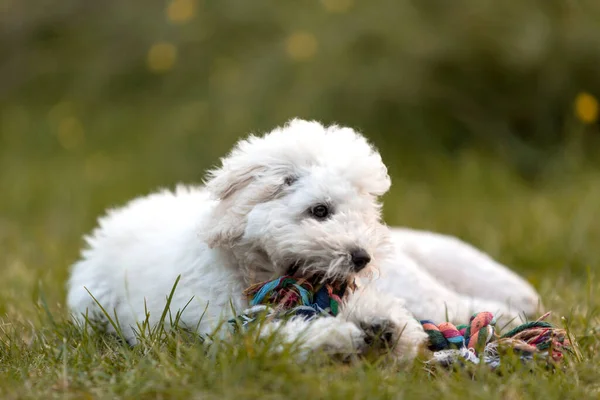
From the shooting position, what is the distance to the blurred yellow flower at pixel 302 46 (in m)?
8.85

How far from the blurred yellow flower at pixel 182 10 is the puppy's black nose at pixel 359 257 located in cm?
724

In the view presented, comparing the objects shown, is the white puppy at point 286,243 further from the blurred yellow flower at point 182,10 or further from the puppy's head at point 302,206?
the blurred yellow flower at point 182,10

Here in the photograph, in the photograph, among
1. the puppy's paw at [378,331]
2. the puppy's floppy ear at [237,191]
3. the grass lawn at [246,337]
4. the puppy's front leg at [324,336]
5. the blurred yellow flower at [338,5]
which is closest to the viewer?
the grass lawn at [246,337]

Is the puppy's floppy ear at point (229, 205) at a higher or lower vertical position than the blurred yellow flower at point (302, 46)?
lower

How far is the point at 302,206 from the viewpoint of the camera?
3180 millimetres

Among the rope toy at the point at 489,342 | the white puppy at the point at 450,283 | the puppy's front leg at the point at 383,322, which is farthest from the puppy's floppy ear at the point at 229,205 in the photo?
the white puppy at the point at 450,283

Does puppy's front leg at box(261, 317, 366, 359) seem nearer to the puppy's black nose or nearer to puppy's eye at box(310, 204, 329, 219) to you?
the puppy's black nose

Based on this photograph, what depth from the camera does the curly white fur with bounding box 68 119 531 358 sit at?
3066 mm

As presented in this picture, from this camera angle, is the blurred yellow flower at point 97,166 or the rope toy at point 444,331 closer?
the rope toy at point 444,331

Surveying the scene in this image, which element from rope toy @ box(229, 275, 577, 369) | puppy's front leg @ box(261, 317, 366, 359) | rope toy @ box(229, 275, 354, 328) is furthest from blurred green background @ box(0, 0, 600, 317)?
puppy's front leg @ box(261, 317, 366, 359)

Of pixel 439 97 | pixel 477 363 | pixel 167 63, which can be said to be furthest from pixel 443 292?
pixel 167 63

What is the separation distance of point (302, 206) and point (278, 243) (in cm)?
17

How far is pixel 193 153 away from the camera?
334 inches

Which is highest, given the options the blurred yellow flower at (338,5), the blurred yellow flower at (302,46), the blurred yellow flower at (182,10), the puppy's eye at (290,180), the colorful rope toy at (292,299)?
the blurred yellow flower at (182,10)
